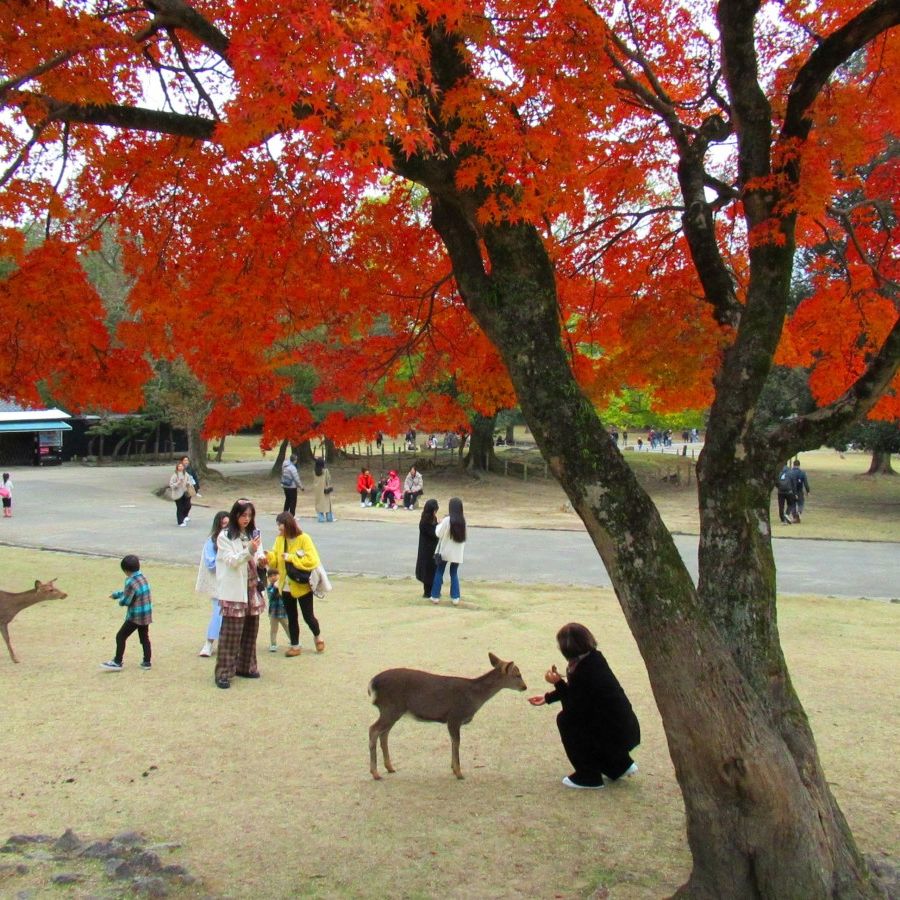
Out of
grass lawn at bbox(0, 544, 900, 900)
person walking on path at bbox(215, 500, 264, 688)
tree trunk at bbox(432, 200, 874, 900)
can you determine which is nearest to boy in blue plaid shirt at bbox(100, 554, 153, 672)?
grass lawn at bbox(0, 544, 900, 900)

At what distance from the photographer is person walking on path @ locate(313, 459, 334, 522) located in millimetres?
22828

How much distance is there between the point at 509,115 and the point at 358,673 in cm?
578

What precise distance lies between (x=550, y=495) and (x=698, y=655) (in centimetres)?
2892

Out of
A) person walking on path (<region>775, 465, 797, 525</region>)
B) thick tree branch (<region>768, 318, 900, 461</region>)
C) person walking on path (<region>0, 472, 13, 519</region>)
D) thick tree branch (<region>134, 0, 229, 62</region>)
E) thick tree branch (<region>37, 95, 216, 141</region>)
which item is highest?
thick tree branch (<region>134, 0, 229, 62</region>)

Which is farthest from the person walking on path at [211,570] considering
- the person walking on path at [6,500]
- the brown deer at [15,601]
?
the person walking on path at [6,500]

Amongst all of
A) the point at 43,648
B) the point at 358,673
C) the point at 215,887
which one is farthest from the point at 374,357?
the point at 43,648

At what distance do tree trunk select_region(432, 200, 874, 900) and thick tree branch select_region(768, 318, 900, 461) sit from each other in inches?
8.5

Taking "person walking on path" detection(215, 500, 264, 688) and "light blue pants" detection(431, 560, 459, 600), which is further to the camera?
"light blue pants" detection(431, 560, 459, 600)

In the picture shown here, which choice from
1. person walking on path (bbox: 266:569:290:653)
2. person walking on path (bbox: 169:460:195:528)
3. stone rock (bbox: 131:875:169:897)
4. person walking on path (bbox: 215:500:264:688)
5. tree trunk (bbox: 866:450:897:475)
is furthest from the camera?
→ tree trunk (bbox: 866:450:897:475)

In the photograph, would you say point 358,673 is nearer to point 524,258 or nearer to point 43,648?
point 43,648

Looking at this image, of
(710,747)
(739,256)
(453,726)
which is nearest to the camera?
(710,747)

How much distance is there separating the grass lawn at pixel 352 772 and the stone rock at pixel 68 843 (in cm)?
21

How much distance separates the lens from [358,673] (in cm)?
884

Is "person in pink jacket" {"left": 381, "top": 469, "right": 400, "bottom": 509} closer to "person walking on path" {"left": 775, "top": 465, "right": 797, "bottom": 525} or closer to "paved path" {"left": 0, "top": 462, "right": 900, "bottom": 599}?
"paved path" {"left": 0, "top": 462, "right": 900, "bottom": 599}
